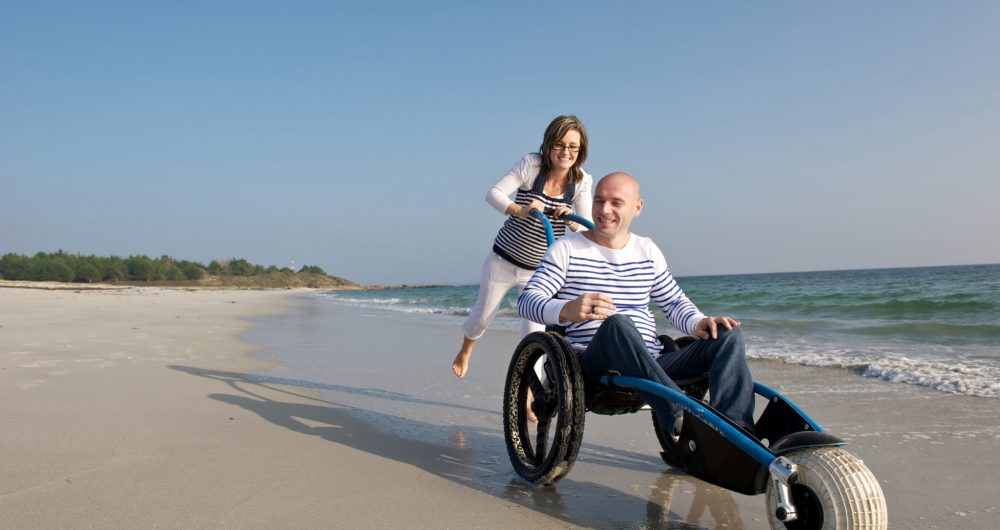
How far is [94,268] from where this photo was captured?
47.8 metres

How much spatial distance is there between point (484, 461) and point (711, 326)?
4.12 feet

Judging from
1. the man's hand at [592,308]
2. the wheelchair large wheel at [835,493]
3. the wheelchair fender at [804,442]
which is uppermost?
the man's hand at [592,308]

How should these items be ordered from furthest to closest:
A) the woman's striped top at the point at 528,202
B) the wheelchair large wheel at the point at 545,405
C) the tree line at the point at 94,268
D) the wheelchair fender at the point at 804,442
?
1. the tree line at the point at 94,268
2. the woman's striped top at the point at 528,202
3. the wheelchair large wheel at the point at 545,405
4. the wheelchair fender at the point at 804,442

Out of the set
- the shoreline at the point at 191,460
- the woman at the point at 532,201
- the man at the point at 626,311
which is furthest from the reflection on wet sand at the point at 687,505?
the woman at the point at 532,201

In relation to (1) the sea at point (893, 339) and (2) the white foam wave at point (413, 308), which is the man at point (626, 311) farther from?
(2) the white foam wave at point (413, 308)

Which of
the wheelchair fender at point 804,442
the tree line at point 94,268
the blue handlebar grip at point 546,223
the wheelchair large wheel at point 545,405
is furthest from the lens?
the tree line at point 94,268

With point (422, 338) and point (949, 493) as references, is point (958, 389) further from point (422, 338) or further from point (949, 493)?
point (422, 338)

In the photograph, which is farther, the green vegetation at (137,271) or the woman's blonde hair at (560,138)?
the green vegetation at (137,271)

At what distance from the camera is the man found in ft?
7.33

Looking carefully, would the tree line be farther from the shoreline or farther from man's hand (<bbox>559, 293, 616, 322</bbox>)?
man's hand (<bbox>559, 293, 616, 322</bbox>)

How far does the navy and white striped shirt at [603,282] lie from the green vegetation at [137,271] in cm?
5081

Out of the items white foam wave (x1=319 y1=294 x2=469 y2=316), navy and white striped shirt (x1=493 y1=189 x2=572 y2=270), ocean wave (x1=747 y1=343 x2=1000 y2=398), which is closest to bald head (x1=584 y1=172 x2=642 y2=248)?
navy and white striped shirt (x1=493 y1=189 x2=572 y2=270)

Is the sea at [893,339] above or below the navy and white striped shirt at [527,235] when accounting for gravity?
below

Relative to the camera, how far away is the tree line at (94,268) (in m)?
44.2
